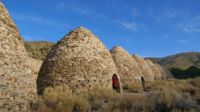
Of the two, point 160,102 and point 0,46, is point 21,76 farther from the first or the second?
point 160,102

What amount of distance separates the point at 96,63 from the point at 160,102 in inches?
191

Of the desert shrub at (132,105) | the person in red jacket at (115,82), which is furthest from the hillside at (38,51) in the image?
the desert shrub at (132,105)

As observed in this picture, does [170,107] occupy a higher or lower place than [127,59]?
lower

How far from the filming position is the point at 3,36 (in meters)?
10.2

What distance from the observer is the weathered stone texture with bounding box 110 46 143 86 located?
2656 cm

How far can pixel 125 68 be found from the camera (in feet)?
88.4

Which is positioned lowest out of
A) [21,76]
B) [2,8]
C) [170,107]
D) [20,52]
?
[170,107]

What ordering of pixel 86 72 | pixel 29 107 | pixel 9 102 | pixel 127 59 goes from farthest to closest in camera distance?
1. pixel 127 59
2. pixel 86 72
3. pixel 29 107
4. pixel 9 102

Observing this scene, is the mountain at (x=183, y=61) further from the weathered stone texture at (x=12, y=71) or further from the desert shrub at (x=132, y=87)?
the weathered stone texture at (x=12, y=71)

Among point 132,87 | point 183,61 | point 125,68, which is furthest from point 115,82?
point 183,61

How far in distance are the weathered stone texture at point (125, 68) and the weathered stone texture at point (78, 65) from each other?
25.3 feet

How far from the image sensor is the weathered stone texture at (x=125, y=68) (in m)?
26.6

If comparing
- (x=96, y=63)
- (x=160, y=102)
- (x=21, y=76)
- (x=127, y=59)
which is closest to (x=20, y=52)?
(x=21, y=76)

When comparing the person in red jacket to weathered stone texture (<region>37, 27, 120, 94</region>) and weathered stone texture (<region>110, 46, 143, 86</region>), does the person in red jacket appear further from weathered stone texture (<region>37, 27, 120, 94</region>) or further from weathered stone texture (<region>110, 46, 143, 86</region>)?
weathered stone texture (<region>110, 46, 143, 86</region>)
